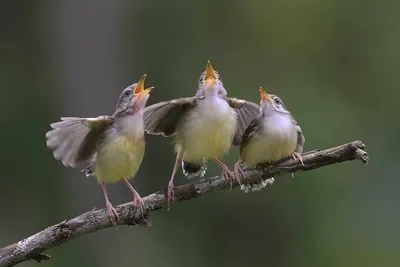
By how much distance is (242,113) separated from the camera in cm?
402

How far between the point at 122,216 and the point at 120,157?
11.8 inches

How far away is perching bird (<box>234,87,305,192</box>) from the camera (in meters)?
3.70

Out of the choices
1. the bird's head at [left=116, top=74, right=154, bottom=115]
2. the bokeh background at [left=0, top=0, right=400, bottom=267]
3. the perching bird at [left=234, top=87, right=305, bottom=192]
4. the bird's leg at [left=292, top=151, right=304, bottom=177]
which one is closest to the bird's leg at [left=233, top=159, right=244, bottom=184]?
the perching bird at [left=234, top=87, right=305, bottom=192]

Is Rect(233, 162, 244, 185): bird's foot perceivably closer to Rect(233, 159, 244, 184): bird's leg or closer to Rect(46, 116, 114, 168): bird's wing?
Rect(233, 159, 244, 184): bird's leg

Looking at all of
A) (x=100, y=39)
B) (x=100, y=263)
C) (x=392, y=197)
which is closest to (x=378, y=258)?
(x=392, y=197)

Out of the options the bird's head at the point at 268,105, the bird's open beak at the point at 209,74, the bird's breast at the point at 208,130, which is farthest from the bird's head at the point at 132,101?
the bird's head at the point at 268,105

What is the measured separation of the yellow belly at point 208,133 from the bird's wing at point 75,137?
374 mm

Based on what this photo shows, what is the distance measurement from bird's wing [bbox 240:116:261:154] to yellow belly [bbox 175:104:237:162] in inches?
3.4

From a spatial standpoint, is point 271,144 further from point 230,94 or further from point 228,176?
point 230,94

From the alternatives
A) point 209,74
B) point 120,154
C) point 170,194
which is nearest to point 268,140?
point 209,74

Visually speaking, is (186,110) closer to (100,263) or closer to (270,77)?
(100,263)

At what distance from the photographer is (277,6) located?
31.6 ft

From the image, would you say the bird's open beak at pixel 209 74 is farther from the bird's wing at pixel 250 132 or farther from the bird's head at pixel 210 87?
the bird's wing at pixel 250 132

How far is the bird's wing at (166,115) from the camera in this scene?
366cm
